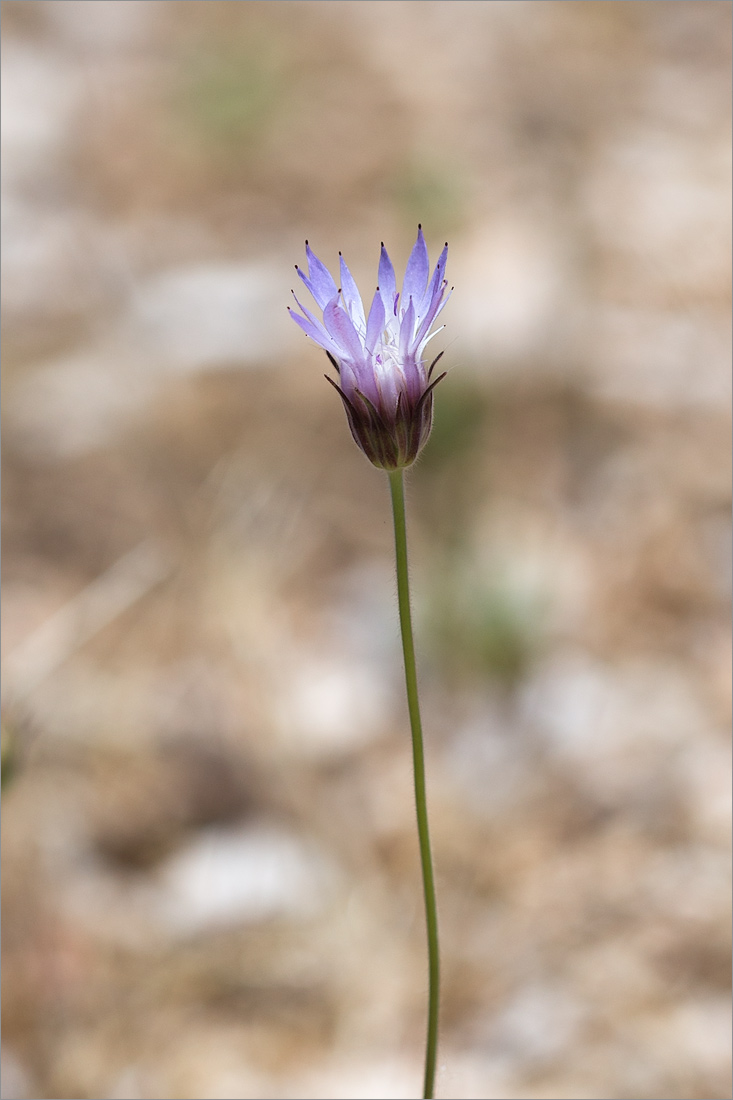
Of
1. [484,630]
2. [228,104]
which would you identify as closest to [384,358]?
[484,630]

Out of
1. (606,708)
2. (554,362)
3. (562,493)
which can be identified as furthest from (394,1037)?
(554,362)

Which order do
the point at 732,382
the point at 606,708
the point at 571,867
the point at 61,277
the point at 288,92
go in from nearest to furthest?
the point at 571,867
the point at 606,708
the point at 732,382
the point at 61,277
the point at 288,92

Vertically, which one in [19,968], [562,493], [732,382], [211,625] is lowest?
[19,968]

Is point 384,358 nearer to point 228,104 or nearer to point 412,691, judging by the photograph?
point 412,691

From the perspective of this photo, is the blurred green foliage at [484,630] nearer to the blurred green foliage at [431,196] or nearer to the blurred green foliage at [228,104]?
the blurred green foliage at [431,196]

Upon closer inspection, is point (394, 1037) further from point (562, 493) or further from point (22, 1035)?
point (562, 493)

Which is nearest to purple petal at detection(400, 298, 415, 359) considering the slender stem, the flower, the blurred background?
the flower
